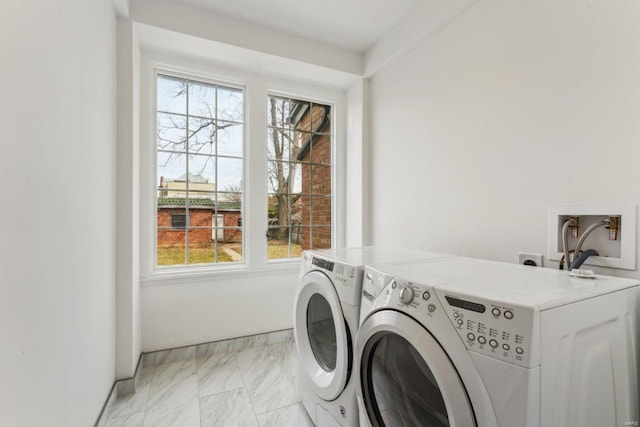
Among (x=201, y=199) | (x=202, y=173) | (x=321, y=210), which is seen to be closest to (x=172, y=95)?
(x=202, y=173)

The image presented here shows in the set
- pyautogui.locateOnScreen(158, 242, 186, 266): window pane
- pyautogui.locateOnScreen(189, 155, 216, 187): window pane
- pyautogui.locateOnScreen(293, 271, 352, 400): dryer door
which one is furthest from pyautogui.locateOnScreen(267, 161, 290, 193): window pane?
pyautogui.locateOnScreen(293, 271, 352, 400): dryer door

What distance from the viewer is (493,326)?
688 mm

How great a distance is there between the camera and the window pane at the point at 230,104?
2.49m

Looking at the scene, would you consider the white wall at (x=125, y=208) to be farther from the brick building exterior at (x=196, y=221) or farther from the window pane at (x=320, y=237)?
the window pane at (x=320, y=237)

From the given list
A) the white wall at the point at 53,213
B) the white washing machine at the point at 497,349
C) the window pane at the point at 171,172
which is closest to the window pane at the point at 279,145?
the window pane at the point at 171,172

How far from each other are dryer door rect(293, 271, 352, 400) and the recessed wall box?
1.02 meters

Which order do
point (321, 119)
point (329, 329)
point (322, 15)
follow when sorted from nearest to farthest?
point (329, 329)
point (322, 15)
point (321, 119)

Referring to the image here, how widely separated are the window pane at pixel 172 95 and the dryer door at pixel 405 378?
7.35 ft

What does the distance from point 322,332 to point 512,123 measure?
4.84 ft

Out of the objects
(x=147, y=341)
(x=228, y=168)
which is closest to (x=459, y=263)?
(x=228, y=168)

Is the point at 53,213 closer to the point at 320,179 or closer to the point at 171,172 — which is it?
the point at 171,172

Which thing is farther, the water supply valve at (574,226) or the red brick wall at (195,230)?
the red brick wall at (195,230)

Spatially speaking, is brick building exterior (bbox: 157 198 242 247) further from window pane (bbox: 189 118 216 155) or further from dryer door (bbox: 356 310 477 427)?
dryer door (bbox: 356 310 477 427)

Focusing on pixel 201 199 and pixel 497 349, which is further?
pixel 201 199
